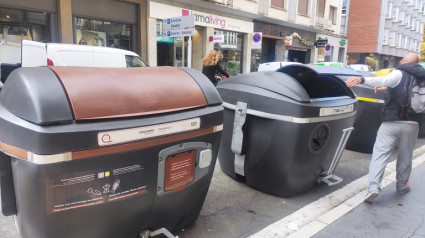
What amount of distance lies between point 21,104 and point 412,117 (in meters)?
3.64

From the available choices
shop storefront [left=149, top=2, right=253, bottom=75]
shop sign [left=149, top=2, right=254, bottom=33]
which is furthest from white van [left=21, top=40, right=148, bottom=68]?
shop storefront [left=149, top=2, right=253, bottom=75]

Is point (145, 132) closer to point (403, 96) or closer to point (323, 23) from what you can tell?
point (403, 96)

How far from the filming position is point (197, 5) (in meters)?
14.4

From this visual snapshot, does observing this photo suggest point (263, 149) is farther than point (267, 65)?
No

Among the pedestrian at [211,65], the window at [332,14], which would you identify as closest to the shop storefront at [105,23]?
the pedestrian at [211,65]

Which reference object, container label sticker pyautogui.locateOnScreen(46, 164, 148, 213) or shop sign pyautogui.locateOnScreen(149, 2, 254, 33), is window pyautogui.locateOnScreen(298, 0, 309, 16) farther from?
container label sticker pyautogui.locateOnScreen(46, 164, 148, 213)

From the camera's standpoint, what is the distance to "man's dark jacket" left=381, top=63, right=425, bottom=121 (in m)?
3.47

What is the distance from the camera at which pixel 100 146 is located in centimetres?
177

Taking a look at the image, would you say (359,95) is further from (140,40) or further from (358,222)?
(140,40)

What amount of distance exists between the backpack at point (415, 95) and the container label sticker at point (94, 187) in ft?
9.78

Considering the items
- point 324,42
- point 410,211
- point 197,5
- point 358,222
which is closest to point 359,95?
point 410,211

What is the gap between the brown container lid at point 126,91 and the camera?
1796 mm

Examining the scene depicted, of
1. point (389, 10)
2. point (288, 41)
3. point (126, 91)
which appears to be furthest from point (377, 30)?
point (126, 91)

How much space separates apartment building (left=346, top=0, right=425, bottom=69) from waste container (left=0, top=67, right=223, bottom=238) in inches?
1429
